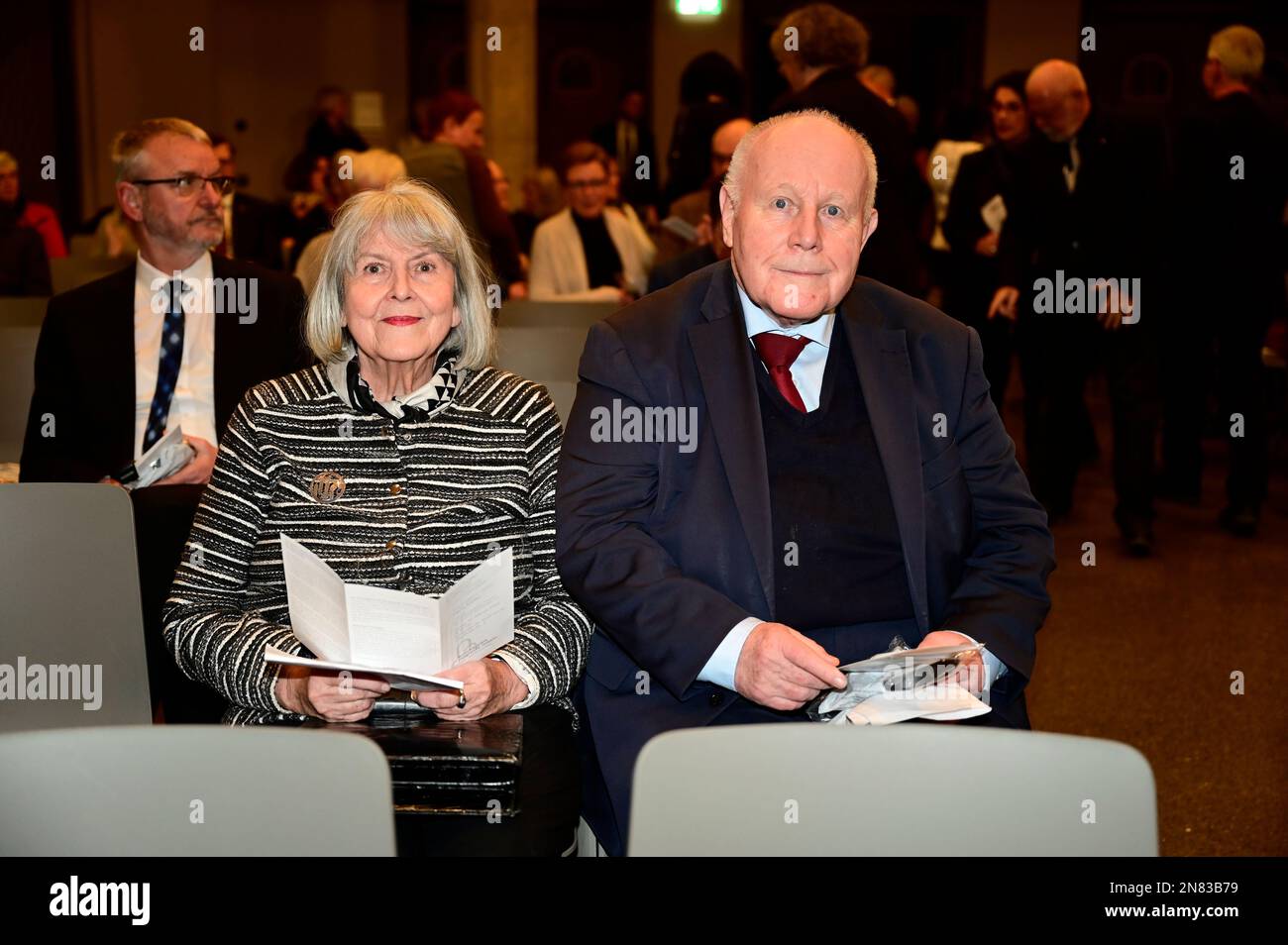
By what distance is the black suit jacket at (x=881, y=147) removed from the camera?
4.64 meters

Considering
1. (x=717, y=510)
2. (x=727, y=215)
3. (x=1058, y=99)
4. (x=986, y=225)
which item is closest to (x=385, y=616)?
(x=717, y=510)

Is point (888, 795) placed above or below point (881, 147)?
below

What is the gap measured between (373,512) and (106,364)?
54.4 inches

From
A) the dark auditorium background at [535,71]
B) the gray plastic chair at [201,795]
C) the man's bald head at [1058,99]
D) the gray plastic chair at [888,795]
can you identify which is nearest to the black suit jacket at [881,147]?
the man's bald head at [1058,99]

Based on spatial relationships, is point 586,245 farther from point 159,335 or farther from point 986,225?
point 159,335

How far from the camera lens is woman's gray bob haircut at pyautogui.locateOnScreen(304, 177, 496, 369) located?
2604mm

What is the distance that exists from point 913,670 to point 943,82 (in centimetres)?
1270

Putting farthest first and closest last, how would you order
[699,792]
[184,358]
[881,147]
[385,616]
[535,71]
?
[535,71] < [881,147] < [184,358] < [385,616] < [699,792]

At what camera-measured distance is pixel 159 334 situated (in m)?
3.64

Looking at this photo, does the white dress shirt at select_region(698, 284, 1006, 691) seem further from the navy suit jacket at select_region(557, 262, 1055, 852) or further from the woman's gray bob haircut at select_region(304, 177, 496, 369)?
the woman's gray bob haircut at select_region(304, 177, 496, 369)

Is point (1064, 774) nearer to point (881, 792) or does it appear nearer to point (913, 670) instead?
point (881, 792)

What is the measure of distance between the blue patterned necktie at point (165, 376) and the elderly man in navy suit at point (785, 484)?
5.03ft


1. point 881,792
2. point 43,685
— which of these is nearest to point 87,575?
point 43,685

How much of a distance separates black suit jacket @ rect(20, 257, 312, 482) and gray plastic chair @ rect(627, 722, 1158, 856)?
227cm
